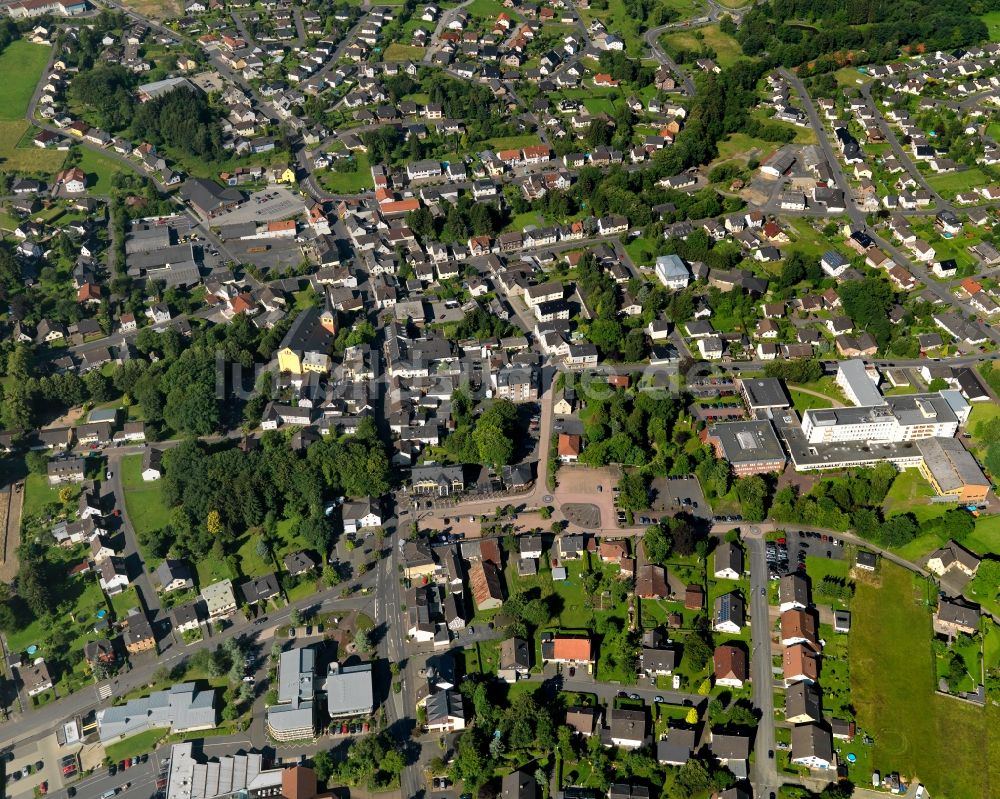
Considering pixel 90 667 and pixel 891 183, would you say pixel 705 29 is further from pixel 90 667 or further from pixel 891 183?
pixel 90 667

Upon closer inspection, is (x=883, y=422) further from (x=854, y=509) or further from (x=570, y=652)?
(x=570, y=652)

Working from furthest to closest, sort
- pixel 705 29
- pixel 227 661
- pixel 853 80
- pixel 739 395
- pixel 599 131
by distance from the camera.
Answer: pixel 705 29
pixel 853 80
pixel 599 131
pixel 739 395
pixel 227 661

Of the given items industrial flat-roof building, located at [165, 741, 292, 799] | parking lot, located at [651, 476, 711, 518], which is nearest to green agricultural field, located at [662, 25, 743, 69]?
parking lot, located at [651, 476, 711, 518]

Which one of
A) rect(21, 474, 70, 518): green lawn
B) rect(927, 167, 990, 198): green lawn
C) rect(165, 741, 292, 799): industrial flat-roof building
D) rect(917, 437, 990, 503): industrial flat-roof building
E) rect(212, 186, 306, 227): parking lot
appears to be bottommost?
rect(165, 741, 292, 799): industrial flat-roof building

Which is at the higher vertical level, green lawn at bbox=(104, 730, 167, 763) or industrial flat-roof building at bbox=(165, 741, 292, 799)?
industrial flat-roof building at bbox=(165, 741, 292, 799)

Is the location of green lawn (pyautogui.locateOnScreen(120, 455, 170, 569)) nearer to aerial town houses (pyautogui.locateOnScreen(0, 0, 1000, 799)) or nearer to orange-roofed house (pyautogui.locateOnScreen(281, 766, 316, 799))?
aerial town houses (pyautogui.locateOnScreen(0, 0, 1000, 799))

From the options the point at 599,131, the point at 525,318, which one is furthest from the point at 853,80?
the point at 525,318

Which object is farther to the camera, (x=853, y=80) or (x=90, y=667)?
(x=853, y=80)
